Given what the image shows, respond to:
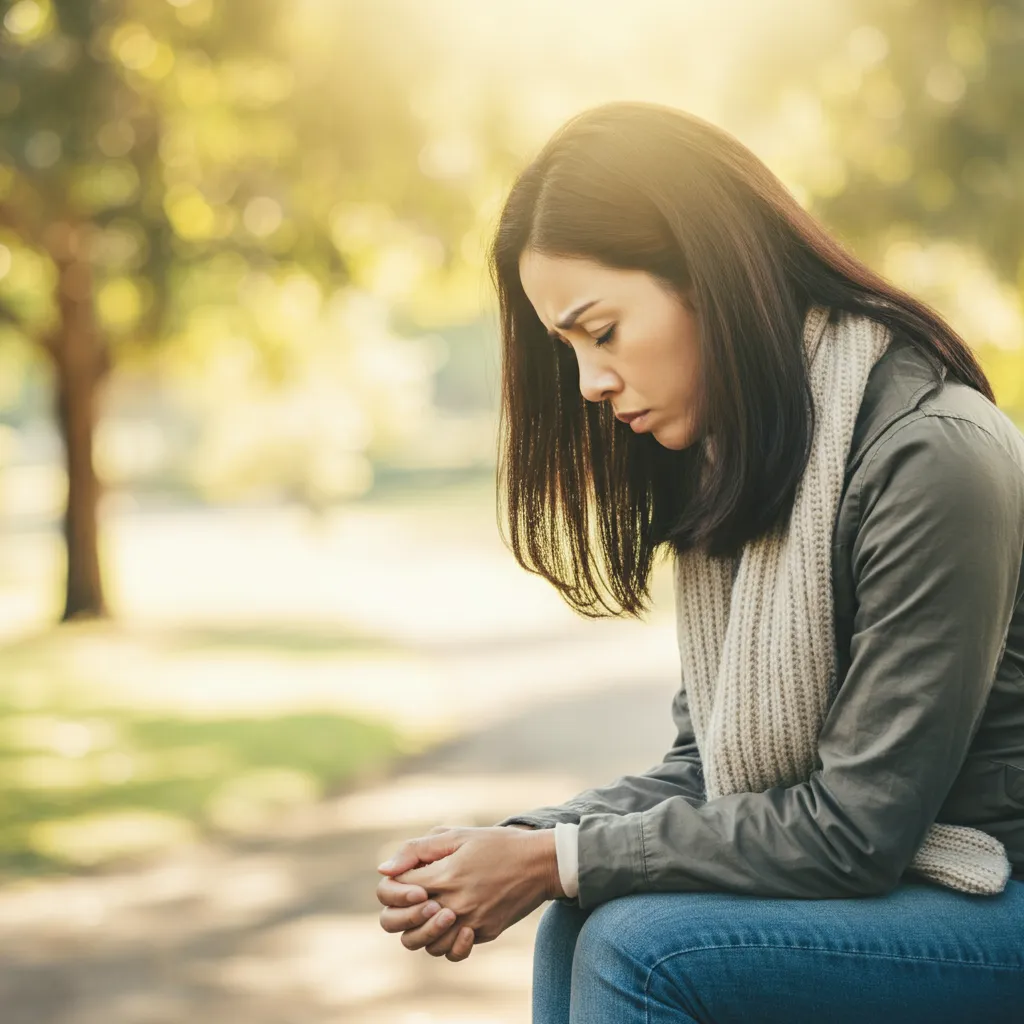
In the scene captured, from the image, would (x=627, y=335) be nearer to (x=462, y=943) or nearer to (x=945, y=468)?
(x=945, y=468)

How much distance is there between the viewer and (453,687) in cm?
1070

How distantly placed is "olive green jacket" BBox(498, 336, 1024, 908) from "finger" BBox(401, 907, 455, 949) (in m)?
0.21

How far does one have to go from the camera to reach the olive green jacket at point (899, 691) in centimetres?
187

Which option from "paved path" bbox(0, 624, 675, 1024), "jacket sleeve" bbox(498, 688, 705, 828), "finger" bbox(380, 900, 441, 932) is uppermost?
"jacket sleeve" bbox(498, 688, 705, 828)

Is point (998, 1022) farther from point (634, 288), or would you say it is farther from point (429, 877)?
point (634, 288)

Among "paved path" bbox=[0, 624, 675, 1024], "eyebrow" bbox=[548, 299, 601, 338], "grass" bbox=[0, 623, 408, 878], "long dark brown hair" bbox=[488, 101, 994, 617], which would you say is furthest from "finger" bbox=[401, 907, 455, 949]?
"grass" bbox=[0, 623, 408, 878]

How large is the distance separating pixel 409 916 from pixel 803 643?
Result: 0.68 m

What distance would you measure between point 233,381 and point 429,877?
49.9 ft

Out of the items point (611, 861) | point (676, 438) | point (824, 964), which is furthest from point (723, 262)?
point (824, 964)

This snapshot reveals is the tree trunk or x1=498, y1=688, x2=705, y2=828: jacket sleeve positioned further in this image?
the tree trunk

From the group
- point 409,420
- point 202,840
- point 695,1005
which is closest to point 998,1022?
point 695,1005

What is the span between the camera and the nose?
2225 millimetres

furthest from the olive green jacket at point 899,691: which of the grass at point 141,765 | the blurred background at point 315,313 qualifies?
the grass at point 141,765

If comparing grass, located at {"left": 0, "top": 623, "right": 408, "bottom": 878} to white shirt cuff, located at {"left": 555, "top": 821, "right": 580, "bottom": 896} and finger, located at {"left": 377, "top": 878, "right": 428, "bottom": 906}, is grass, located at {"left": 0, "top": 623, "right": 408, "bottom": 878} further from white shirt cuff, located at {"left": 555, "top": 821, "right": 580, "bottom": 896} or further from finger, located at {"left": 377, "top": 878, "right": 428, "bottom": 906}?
white shirt cuff, located at {"left": 555, "top": 821, "right": 580, "bottom": 896}
